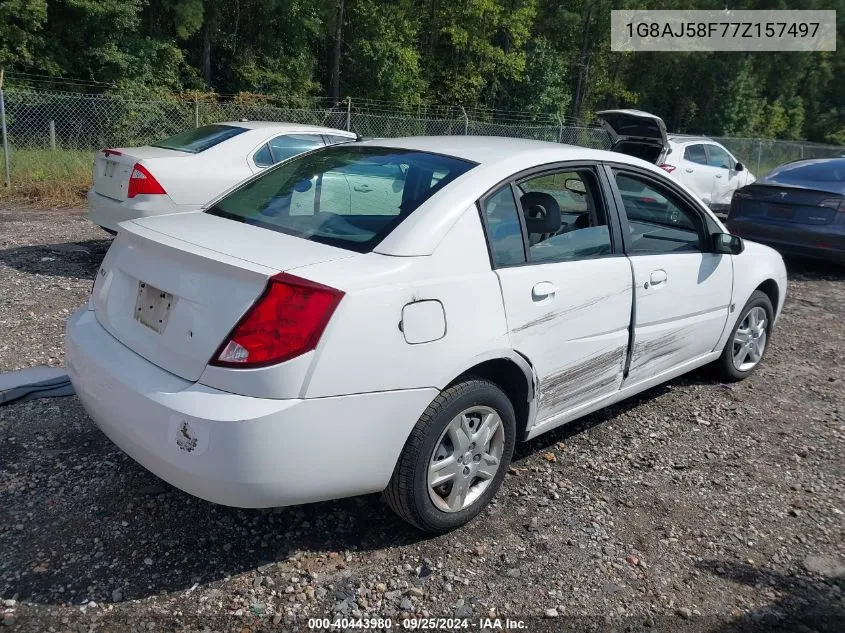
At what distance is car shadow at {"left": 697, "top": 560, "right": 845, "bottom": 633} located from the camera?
2.72m

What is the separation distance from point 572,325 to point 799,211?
6609 millimetres

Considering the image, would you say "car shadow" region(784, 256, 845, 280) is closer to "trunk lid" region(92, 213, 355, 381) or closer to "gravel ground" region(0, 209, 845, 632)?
"gravel ground" region(0, 209, 845, 632)

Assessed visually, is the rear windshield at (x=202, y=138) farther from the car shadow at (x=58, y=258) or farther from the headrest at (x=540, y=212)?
the headrest at (x=540, y=212)

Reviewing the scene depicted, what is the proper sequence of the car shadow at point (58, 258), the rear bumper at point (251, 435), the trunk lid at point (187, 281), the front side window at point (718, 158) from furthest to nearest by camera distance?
the front side window at point (718, 158) < the car shadow at point (58, 258) < the trunk lid at point (187, 281) < the rear bumper at point (251, 435)

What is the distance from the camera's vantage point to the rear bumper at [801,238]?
844cm

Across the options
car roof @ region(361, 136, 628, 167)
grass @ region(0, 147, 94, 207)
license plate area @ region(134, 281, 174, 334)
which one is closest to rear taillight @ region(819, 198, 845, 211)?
car roof @ region(361, 136, 628, 167)

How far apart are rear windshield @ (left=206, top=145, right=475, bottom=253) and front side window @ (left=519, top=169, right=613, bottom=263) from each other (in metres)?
0.44

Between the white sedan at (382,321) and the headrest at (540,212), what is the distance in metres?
0.01

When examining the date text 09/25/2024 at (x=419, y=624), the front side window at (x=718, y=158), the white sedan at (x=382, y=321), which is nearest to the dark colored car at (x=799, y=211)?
the front side window at (x=718, y=158)

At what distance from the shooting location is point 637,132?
9.46 meters

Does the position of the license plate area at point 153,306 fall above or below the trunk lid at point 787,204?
below

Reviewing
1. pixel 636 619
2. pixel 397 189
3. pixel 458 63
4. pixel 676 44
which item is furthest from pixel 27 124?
pixel 676 44

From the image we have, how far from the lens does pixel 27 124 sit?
51.3ft

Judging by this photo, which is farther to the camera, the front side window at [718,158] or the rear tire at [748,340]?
the front side window at [718,158]
